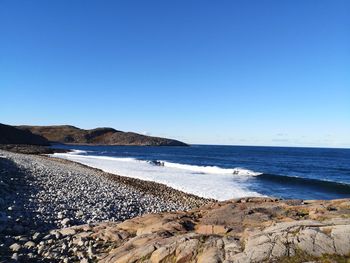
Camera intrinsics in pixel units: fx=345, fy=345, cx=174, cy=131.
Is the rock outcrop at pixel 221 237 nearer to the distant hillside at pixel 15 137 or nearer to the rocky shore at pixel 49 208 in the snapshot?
the rocky shore at pixel 49 208

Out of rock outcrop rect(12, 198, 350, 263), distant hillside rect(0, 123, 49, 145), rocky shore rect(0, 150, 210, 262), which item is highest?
distant hillside rect(0, 123, 49, 145)

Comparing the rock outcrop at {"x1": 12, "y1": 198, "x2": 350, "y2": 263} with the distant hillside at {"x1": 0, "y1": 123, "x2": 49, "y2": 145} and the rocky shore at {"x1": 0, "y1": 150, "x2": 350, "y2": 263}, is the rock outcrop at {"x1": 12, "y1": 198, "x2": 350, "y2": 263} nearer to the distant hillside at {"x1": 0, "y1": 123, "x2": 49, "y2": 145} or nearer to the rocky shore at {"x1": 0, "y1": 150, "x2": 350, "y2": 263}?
the rocky shore at {"x1": 0, "y1": 150, "x2": 350, "y2": 263}

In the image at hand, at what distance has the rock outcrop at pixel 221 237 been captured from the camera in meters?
7.02

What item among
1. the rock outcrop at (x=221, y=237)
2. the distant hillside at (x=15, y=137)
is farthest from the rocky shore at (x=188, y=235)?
the distant hillside at (x=15, y=137)

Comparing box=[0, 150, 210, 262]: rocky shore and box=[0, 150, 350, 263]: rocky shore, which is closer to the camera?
box=[0, 150, 350, 263]: rocky shore

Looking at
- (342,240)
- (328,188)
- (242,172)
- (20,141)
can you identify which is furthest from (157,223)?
(20,141)

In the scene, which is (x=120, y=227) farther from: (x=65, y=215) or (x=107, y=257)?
(x=65, y=215)

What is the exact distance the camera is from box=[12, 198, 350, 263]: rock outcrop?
7023 millimetres

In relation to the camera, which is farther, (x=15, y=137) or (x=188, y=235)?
(x=15, y=137)

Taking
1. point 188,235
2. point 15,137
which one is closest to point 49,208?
point 188,235

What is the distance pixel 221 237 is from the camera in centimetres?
831

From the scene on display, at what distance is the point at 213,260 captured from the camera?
7.18 m

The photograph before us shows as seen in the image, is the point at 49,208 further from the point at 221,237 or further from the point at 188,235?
the point at 221,237

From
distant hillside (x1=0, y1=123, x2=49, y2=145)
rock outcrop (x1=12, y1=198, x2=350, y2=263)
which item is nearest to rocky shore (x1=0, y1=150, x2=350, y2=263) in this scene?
rock outcrop (x1=12, y1=198, x2=350, y2=263)
